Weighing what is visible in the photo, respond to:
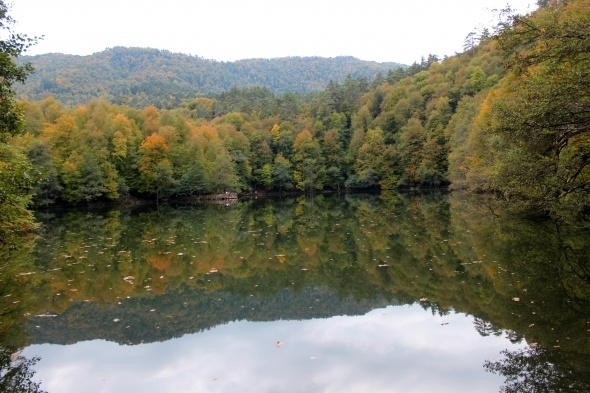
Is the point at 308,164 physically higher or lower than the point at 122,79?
lower

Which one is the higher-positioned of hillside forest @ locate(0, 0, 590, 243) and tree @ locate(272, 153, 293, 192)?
hillside forest @ locate(0, 0, 590, 243)

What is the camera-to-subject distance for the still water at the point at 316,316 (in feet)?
23.3

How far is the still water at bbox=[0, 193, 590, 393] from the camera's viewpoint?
23.3 feet

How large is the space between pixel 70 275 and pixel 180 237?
929 centimetres

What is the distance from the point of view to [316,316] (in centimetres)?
1026

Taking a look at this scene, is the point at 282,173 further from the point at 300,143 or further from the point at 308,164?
the point at 300,143

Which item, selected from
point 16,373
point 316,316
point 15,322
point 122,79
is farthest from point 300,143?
point 122,79

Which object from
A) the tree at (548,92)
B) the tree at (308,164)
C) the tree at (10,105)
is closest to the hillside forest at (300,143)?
the tree at (308,164)

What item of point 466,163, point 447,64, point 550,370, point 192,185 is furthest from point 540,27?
point 447,64

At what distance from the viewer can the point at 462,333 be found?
8672mm

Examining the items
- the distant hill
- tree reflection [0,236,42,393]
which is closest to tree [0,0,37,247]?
tree reflection [0,236,42,393]

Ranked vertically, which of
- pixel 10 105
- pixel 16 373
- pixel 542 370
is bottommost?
pixel 16 373

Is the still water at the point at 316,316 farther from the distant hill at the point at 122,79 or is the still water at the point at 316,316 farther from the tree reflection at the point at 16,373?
the distant hill at the point at 122,79

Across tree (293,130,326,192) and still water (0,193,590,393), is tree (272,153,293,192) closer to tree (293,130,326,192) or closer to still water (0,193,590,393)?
tree (293,130,326,192)
